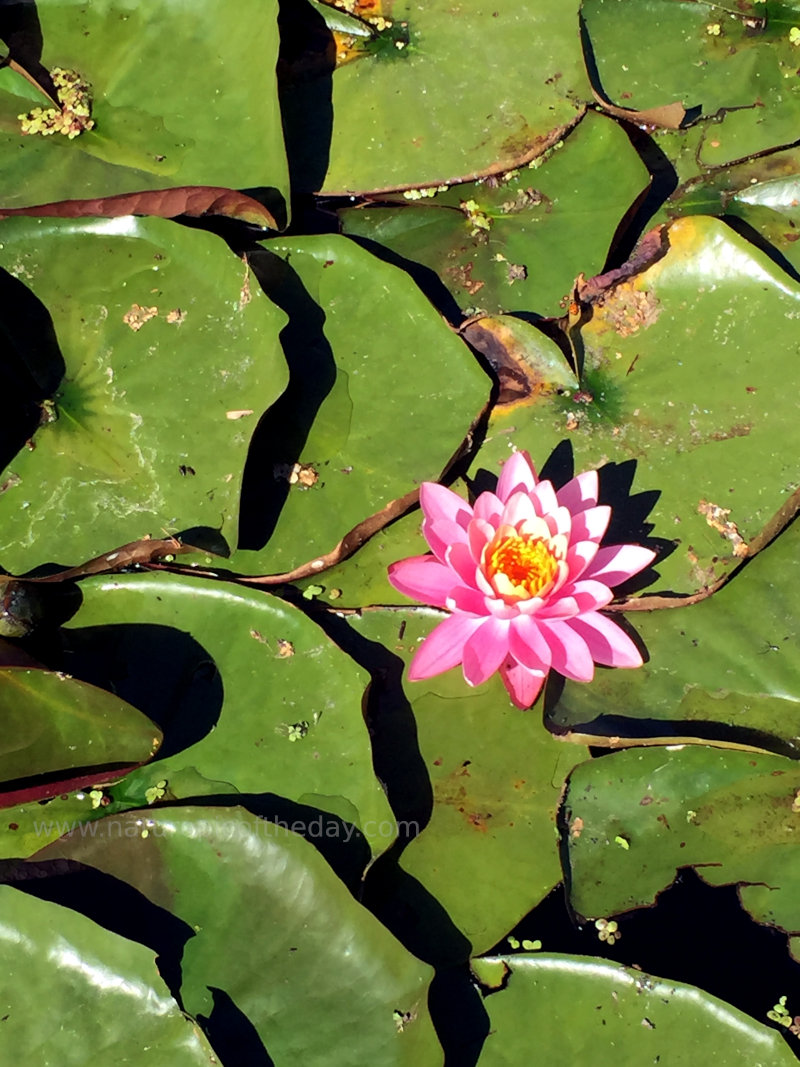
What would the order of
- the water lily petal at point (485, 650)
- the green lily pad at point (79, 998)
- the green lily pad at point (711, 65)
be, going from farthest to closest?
1. the green lily pad at point (711, 65)
2. the water lily petal at point (485, 650)
3. the green lily pad at point (79, 998)

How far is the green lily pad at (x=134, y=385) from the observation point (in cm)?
241

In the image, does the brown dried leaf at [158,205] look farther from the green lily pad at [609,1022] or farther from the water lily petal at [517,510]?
the green lily pad at [609,1022]

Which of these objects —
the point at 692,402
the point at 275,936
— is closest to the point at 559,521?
the point at 692,402

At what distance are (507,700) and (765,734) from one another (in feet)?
2.45

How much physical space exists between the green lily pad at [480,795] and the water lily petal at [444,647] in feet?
0.71

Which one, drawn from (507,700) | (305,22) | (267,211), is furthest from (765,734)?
(305,22)

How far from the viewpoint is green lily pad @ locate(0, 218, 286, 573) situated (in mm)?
2410

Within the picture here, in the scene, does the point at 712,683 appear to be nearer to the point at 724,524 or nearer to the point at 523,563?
the point at 724,524

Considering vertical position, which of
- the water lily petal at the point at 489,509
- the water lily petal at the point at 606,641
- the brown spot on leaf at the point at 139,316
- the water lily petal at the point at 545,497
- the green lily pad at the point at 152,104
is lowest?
the water lily petal at the point at 606,641

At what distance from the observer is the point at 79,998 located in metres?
2.00

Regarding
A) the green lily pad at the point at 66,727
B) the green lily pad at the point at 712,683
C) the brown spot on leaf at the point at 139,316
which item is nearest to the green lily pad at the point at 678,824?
the green lily pad at the point at 712,683

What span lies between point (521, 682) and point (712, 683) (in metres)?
0.57

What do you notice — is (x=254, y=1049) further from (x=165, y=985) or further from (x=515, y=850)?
(x=515, y=850)

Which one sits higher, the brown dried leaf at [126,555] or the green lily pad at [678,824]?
the brown dried leaf at [126,555]
